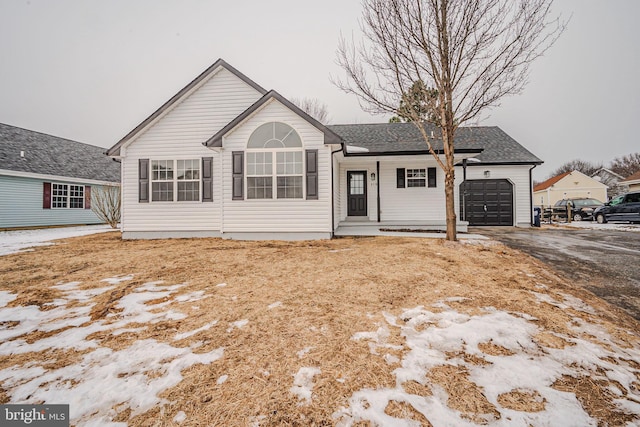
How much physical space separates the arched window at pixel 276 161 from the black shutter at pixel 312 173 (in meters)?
0.25

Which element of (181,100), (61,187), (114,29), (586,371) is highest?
(114,29)

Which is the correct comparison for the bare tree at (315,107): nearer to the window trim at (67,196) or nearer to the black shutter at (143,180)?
the window trim at (67,196)

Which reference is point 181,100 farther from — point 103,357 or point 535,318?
point 535,318

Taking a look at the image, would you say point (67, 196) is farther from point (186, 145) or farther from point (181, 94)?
point (181, 94)

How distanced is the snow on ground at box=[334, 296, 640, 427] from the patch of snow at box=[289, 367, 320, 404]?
0.85 feet

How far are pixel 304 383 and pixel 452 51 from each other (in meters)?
8.63

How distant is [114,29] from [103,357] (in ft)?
69.3

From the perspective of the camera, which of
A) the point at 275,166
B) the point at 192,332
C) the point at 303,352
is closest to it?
the point at 303,352

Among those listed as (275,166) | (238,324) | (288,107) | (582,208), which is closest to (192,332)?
(238,324)

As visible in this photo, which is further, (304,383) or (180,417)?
(304,383)

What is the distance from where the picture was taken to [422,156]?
→ 36.3 ft

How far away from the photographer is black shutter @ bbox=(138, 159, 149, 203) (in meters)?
9.41

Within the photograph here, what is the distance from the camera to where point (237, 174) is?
8.49 meters

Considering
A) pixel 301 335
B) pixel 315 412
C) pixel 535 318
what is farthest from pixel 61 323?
pixel 535 318
